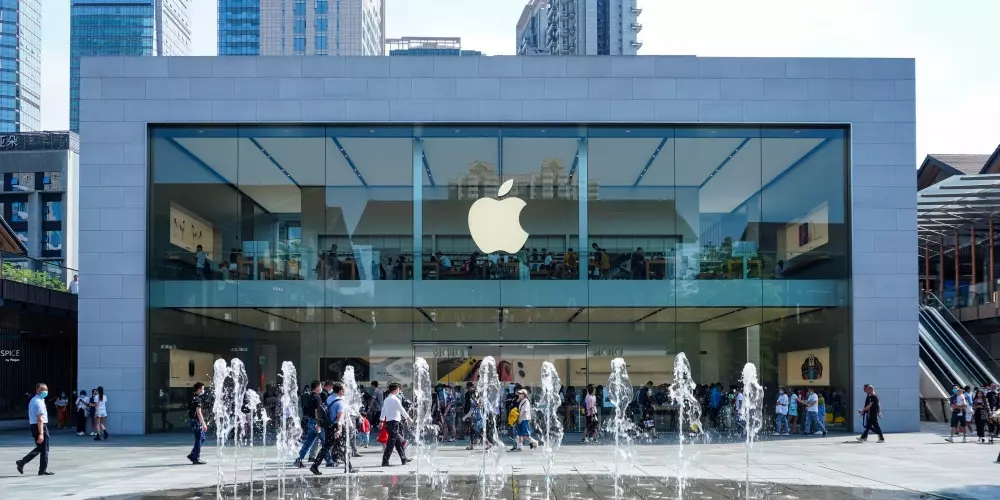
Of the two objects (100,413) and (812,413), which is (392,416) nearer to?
(100,413)

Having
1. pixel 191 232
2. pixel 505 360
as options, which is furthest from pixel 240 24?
pixel 505 360

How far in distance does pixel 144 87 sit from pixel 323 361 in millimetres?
8921

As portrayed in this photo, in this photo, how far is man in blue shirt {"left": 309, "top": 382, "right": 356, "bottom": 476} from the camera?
671 inches

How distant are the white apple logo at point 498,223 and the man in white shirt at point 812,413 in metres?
8.70

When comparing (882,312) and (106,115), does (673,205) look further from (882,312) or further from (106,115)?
(106,115)

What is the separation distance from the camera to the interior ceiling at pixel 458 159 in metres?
27.4

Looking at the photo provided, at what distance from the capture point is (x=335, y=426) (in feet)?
55.9

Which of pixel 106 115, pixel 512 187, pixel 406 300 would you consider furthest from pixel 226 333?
pixel 512 187

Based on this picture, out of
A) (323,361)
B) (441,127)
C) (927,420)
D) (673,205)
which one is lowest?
(927,420)

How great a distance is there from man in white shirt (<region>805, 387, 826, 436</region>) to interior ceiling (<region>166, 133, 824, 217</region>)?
5.62 meters

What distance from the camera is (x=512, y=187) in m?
27.5

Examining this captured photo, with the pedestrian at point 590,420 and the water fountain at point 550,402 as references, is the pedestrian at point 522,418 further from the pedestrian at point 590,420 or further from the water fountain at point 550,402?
the water fountain at point 550,402

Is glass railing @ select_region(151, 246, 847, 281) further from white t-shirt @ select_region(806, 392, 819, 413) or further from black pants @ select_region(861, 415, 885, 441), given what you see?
black pants @ select_region(861, 415, 885, 441)

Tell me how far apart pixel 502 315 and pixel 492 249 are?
1907mm
